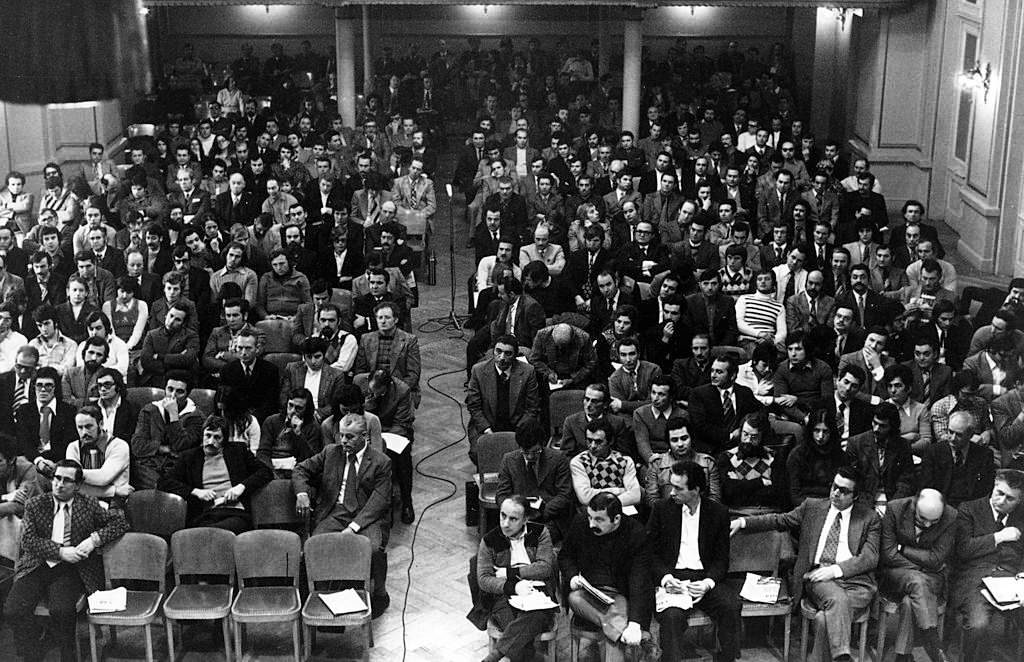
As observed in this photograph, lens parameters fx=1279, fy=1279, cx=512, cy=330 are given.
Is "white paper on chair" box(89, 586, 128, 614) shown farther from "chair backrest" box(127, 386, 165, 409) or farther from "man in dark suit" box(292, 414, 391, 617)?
"chair backrest" box(127, 386, 165, 409)

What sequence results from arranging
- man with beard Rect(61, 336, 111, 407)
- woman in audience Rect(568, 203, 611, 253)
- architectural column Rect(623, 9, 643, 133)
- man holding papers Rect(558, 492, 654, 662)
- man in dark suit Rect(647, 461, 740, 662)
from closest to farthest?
man holding papers Rect(558, 492, 654, 662)
man in dark suit Rect(647, 461, 740, 662)
man with beard Rect(61, 336, 111, 407)
woman in audience Rect(568, 203, 611, 253)
architectural column Rect(623, 9, 643, 133)

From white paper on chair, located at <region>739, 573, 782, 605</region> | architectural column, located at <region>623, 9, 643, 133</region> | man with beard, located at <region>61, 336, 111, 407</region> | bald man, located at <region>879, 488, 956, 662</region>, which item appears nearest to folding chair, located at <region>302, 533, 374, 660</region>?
white paper on chair, located at <region>739, 573, 782, 605</region>

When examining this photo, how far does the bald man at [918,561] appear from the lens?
6.86m

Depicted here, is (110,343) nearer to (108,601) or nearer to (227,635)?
(108,601)

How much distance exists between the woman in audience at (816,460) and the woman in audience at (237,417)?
3336mm

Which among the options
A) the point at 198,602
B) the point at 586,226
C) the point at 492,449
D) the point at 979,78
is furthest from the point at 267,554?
the point at 979,78

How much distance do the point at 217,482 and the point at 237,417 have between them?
2.45 feet

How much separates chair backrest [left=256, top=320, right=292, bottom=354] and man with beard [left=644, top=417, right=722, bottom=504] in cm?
339

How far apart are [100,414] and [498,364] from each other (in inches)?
104

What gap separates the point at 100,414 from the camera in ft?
25.8

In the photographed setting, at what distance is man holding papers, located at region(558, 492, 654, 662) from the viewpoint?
21.9ft

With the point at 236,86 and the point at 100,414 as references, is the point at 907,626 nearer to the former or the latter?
the point at 100,414

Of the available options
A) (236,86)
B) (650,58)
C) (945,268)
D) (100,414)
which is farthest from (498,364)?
(650,58)

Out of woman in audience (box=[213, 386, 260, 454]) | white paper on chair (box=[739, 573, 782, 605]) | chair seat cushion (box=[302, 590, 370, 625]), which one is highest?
woman in audience (box=[213, 386, 260, 454])
